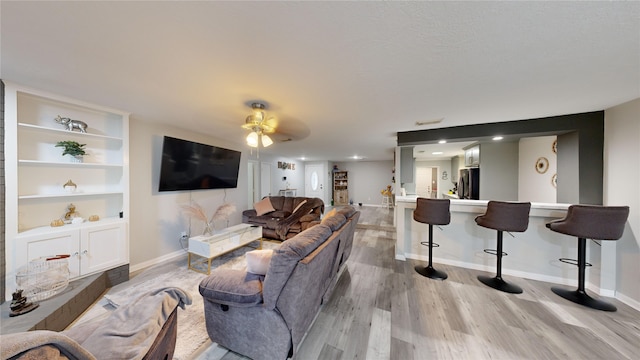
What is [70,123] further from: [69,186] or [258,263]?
[258,263]

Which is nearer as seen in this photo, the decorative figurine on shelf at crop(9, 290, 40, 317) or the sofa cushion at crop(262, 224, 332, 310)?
the sofa cushion at crop(262, 224, 332, 310)

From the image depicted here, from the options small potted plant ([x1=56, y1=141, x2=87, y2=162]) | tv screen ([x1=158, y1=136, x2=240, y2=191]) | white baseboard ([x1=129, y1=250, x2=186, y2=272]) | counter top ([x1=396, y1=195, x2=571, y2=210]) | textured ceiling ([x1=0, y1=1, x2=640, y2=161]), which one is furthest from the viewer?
tv screen ([x1=158, y1=136, x2=240, y2=191])

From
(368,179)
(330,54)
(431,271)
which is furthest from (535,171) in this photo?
(368,179)

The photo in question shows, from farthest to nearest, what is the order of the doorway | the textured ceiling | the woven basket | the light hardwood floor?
the doorway → the woven basket → the light hardwood floor → the textured ceiling

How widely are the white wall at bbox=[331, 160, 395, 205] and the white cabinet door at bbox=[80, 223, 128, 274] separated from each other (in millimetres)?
7738

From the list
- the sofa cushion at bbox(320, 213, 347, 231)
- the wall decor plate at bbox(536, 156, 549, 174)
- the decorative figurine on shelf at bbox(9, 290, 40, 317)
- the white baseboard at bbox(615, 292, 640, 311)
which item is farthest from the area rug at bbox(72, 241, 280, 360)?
the wall decor plate at bbox(536, 156, 549, 174)

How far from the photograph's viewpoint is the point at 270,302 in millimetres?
1350

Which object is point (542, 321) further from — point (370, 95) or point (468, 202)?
point (370, 95)

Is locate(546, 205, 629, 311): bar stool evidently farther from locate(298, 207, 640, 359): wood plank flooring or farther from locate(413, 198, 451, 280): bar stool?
locate(413, 198, 451, 280): bar stool

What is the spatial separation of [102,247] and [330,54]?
3285 millimetres

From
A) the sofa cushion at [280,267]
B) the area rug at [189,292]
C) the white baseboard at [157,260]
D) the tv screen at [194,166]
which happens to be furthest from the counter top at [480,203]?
the white baseboard at [157,260]

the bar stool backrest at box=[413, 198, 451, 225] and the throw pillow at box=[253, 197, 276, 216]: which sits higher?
the bar stool backrest at box=[413, 198, 451, 225]

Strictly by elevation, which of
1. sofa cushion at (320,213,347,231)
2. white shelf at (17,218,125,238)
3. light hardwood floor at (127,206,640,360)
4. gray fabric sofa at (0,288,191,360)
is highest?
sofa cushion at (320,213,347,231)

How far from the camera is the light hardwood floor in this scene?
1545mm
